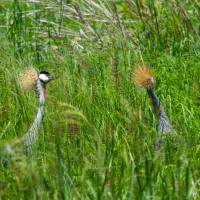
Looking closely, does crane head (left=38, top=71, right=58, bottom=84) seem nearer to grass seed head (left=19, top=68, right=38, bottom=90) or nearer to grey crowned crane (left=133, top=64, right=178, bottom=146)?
grass seed head (left=19, top=68, right=38, bottom=90)

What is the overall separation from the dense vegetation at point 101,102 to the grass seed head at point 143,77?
0.13 metres

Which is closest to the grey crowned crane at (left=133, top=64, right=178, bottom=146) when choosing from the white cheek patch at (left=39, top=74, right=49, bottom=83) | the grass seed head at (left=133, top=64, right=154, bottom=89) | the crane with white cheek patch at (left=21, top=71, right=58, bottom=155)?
the grass seed head at (left=133, top=64, right=154, bottom=89)

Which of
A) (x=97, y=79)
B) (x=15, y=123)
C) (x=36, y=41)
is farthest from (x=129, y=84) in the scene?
(x=36, y=41)

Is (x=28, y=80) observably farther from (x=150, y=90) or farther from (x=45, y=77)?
(x=150, y=90)

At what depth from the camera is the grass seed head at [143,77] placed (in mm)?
5945

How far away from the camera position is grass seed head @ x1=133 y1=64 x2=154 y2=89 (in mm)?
5945

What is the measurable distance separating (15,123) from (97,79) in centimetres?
91

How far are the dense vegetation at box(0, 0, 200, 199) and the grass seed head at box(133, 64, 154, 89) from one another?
0.42 feet

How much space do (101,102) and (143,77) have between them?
435 mm

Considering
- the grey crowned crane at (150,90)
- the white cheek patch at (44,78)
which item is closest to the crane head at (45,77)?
the white cheek patch at (44,78)

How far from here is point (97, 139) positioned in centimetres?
452

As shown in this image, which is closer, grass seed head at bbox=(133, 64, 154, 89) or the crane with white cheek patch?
the crane with white cheek patch

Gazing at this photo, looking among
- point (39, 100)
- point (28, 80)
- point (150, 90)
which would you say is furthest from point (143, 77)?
point (28, 80)

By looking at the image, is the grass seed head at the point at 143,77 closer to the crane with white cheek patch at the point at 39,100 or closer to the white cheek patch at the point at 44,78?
the crane with white cheek patch at the point at 39,100
